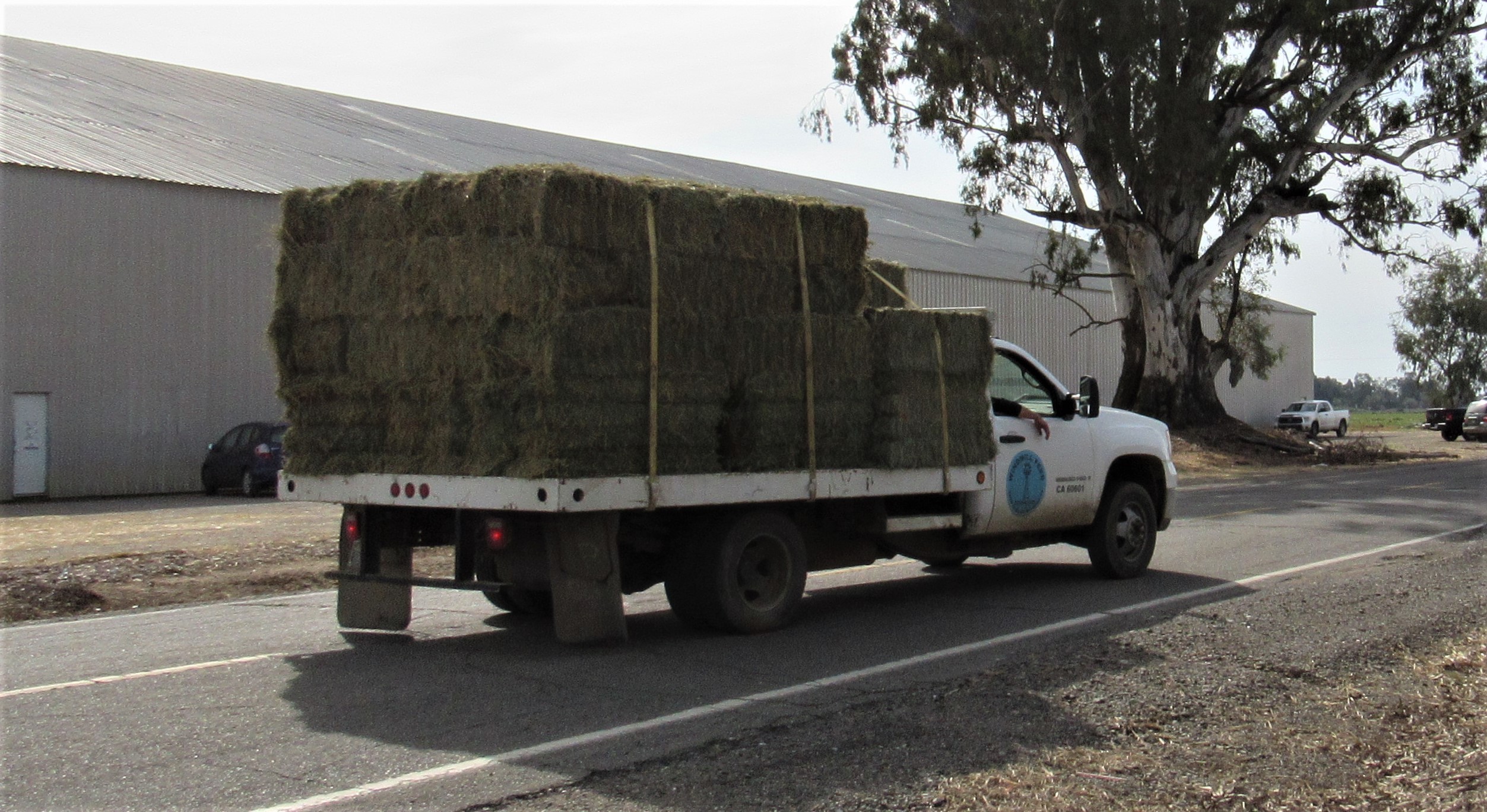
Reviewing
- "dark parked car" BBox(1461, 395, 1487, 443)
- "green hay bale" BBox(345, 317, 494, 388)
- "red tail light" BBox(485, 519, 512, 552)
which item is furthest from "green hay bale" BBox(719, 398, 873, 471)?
"dark parked car" BBox(1461, 395, 1487, 443)

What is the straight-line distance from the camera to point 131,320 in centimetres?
2422

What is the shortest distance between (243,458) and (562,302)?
1877 centimetres

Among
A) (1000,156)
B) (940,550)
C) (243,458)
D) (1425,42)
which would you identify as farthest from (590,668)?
(1425,42)

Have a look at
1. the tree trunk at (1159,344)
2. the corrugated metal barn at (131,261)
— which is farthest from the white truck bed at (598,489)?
→ the tree trunk at (1159,344)

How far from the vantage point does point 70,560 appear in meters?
12.9

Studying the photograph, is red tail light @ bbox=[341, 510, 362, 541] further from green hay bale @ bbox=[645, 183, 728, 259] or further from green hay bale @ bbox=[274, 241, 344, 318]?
green hay bale @ bbox=[645, 183, 728, 259]

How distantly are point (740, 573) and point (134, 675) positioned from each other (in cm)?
350

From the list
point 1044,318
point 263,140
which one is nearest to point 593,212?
point 263,140

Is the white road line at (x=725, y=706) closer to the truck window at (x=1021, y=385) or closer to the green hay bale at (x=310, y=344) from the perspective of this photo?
the truck window at (x=1021, y=385)

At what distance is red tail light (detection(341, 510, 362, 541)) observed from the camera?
8297 mm

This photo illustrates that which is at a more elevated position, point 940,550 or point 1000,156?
point 1000,156

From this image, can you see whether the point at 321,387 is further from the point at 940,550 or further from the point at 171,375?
the point at 171,375

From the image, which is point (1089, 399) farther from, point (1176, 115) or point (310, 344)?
point (1176, 115)

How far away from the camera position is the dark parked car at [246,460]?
24.0 meters
